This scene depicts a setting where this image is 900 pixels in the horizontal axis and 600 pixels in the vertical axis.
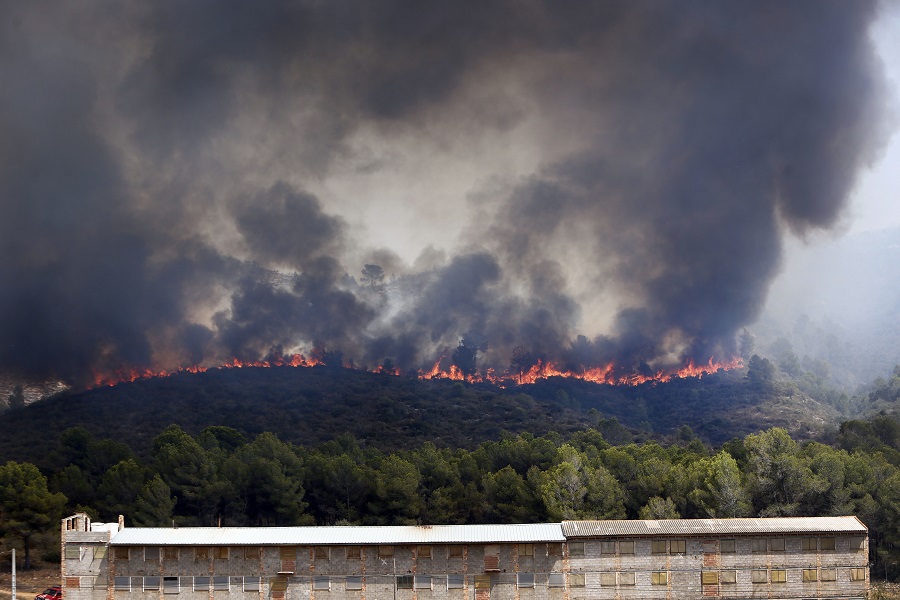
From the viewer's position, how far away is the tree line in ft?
284

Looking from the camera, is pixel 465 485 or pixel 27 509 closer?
pixel 27 509

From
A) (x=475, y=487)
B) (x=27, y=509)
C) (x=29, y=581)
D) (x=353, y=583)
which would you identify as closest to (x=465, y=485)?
(x=475, y=487)

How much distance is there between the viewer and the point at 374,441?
548 feet

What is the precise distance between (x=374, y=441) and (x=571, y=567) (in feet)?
341

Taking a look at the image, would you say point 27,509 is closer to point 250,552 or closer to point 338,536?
point 250,552

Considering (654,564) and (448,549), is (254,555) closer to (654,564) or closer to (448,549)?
(448,549)

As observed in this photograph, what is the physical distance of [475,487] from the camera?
101 meters

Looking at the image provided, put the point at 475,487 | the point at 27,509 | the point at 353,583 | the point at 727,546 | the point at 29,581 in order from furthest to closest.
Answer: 1. the point at 475,487
2. the point at 27,509
3. the point at 29,581
4. the point at 727,546
5. the point at 353,583

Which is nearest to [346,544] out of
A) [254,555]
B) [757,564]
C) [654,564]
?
[254,555]

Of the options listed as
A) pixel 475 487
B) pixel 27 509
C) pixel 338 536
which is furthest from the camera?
pixel 475 487

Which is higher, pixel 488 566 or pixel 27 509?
pixel 27 509

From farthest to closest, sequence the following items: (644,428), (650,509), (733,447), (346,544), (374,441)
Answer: (644,428), (374,441), (733,447), (650,509), (346,544)

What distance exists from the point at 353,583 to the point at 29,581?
1312 inches

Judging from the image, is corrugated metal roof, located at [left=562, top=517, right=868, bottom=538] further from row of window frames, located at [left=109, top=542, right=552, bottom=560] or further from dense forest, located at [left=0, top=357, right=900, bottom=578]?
dense forest, located at [left=0, top=357, right=900, bottom=578]
